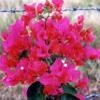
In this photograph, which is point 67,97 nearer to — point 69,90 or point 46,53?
point 69,90

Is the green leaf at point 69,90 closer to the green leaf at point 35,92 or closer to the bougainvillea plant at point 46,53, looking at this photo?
the bougainvillea plant at point 46,53

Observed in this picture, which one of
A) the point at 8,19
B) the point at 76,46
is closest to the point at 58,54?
the point at 76,46

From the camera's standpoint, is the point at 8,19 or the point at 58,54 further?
the point at 8,19

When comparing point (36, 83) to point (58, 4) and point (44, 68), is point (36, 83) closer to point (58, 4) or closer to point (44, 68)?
point (44, 68)

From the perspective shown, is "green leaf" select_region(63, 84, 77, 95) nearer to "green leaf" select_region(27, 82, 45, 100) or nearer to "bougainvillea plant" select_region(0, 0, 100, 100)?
"bougainvillea plant" select_region(0, 0, 100, 100)

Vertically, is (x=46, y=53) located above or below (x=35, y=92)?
above

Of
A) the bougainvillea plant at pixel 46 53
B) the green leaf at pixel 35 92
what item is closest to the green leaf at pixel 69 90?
the bougainvillea plant at pixel 46 53

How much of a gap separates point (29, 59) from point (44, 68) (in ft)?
0.26

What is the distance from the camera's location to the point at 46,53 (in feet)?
7.10

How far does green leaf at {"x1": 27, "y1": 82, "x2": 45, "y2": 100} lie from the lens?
2.27 meters

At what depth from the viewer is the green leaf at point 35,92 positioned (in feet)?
7.43

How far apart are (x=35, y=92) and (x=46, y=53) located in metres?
0.22

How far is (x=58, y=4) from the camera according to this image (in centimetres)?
227

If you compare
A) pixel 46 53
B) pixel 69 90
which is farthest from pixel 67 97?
pixel 46 53
